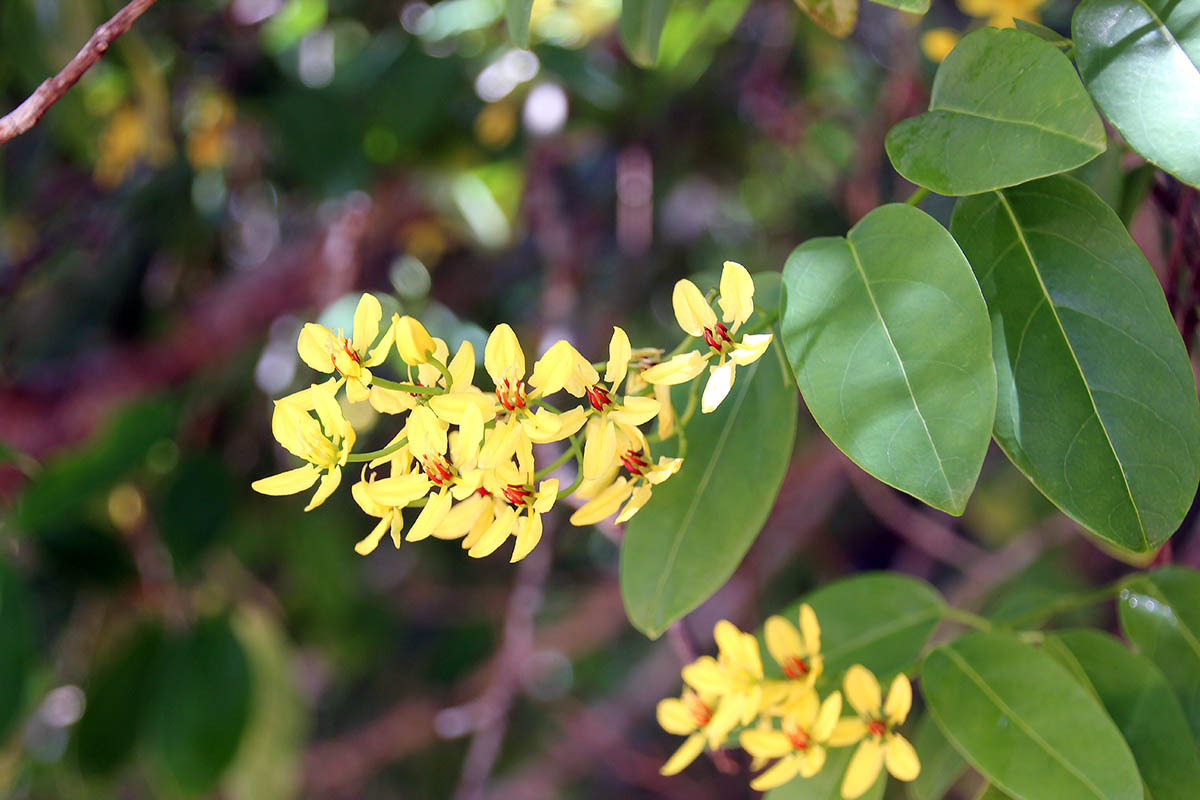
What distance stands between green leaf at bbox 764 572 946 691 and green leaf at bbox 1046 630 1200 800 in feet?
0.26

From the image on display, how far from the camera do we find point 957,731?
0.50 meters

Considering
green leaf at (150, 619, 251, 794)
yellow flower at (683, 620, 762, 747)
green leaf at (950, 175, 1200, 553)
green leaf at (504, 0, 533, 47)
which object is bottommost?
green leaf at (150, 619, 251, 794)

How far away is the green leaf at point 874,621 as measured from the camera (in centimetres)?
60

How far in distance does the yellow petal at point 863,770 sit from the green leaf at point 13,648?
85 centimetres

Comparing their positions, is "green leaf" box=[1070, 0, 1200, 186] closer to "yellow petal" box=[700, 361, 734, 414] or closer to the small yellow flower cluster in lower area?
"yellow petal" box=[700, 361, 734, 414]

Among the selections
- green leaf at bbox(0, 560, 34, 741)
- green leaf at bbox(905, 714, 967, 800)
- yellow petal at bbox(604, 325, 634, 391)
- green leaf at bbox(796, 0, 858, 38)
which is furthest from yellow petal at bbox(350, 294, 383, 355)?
green leaf at bbox(0, 560, 34, 741)

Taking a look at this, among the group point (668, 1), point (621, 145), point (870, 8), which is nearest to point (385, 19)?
point (621, 145)

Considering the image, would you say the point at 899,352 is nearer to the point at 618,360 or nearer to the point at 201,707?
the point at 618,360

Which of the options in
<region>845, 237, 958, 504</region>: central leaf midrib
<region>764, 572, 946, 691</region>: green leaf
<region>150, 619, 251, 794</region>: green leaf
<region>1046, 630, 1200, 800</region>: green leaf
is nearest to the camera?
<region>845, 237, 958, 504</region>: central leaf midrib

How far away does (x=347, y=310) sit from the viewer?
1001 millimetres

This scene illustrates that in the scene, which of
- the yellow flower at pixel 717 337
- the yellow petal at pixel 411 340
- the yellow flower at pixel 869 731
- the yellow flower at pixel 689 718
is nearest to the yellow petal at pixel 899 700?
the yellow flower at pixel 869 731

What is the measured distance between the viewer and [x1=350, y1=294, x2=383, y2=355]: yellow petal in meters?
0.46

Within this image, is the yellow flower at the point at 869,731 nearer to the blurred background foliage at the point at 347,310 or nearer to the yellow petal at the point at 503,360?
the yellow petal at the point at 503,360

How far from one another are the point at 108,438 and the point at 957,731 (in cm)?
97
